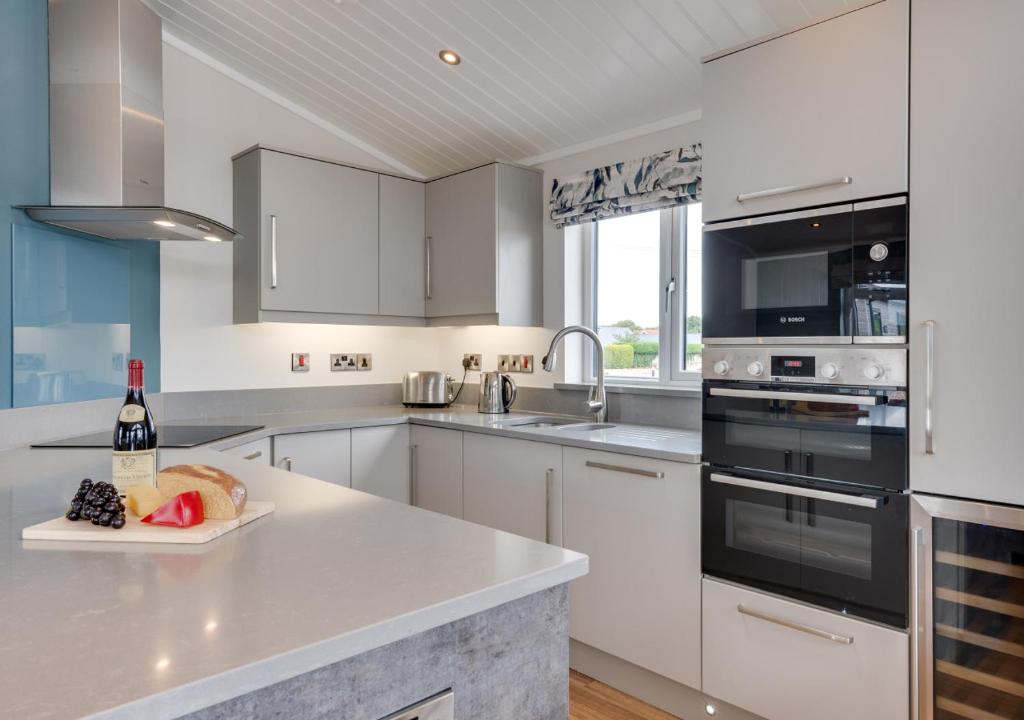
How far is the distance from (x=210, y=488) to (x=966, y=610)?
5.62ft

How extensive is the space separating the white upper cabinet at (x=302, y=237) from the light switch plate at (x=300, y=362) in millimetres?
385

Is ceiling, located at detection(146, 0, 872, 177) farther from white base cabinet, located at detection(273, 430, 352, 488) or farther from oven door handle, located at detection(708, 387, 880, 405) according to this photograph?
white base cabinet, located at detection(273, 430, 352, 488)

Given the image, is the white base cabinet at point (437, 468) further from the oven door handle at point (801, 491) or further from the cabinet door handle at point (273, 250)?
the oven door handle at point (801, 491)

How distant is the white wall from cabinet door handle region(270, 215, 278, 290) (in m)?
0.31

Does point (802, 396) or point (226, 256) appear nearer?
point (802, 396)

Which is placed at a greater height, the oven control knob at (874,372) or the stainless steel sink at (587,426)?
the oven control knob at (874,372)

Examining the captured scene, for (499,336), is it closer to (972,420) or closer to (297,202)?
(297,202)

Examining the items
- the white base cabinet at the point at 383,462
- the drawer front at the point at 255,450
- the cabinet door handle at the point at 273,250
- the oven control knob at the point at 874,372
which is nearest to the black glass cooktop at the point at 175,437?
the drawer front at the point at 255,450

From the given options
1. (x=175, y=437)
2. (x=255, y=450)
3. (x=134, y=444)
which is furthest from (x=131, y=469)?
(x=255, y=450)

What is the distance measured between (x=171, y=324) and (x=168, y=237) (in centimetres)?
53

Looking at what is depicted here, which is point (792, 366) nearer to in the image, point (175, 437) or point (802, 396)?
point (802, 396)

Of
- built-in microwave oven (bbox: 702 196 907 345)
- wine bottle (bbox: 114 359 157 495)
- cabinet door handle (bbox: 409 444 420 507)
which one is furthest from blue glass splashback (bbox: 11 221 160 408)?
built-in microwave oven (bbox: 702 196 907 345)

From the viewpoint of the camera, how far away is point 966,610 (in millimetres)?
1636

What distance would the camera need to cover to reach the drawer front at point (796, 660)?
1737mm
